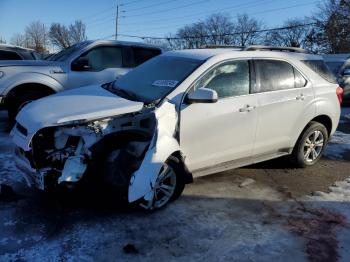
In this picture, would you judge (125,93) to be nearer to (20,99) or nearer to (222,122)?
(222,122)

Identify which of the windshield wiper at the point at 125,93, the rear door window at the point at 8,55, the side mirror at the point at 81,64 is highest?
the rear door window at the point at 8,55

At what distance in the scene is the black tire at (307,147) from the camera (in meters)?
6.00

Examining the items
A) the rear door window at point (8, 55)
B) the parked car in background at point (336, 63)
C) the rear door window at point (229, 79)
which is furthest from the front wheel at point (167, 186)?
the parked car in background at point (336, 63)

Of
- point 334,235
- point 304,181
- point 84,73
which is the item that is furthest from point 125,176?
point 84,73

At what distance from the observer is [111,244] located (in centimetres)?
378

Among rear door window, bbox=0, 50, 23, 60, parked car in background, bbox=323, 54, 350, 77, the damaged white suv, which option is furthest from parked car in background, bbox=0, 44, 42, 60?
parked car in background, bbox=323, 54, 350, 77

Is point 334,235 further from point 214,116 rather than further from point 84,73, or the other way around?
point 84,73

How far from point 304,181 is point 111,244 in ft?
10.0

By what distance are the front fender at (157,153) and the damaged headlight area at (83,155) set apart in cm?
16

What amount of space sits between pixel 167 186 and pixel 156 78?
4.45 ft

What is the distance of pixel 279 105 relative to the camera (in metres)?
5.42

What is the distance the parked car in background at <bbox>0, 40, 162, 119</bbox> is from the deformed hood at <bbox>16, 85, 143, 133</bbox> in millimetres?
3627

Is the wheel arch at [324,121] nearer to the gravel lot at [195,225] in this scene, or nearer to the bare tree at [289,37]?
the gravel lot at [195,225]

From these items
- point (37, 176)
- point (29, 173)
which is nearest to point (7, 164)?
point (29, 173)
